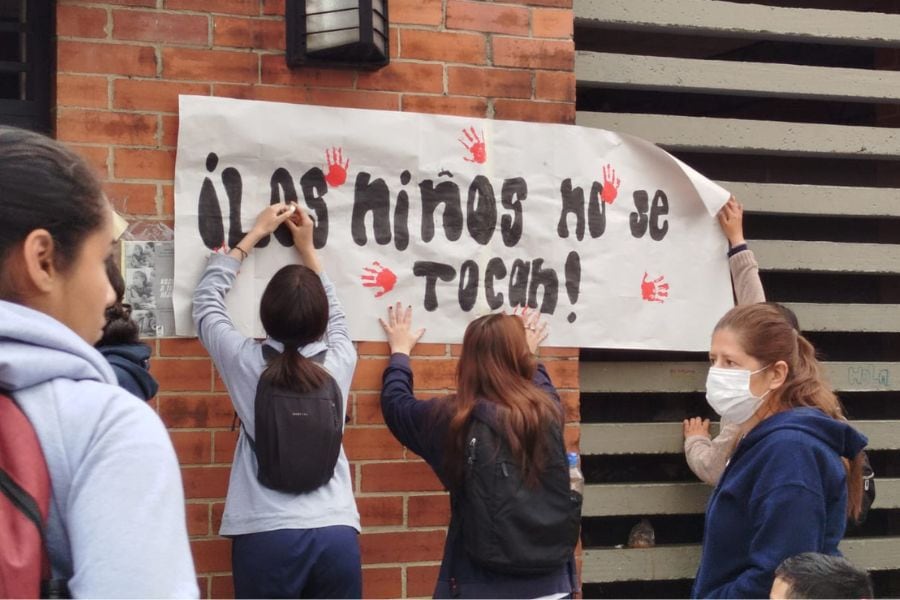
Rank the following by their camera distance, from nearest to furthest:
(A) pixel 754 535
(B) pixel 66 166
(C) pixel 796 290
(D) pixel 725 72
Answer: (B) pixel 66 166, (A) pixel 754 535, (D) pixel 725 72, (C) pixel 796 290

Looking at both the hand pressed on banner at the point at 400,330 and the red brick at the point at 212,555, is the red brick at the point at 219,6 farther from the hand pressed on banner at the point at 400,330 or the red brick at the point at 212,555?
the red brick at the point at 212,555

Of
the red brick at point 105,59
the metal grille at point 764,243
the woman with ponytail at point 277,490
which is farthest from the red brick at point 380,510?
the red brick at point 105,59

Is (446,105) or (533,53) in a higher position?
(533,53)

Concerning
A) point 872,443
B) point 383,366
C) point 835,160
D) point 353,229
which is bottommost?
point 872,443

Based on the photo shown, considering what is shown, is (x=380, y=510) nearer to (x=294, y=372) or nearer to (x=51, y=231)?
(x=294, y=372)

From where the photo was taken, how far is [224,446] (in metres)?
3.95

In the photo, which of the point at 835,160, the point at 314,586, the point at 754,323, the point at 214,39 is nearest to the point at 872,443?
the point at 835,160

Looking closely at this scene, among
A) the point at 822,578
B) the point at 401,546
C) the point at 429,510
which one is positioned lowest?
the point at 401,546

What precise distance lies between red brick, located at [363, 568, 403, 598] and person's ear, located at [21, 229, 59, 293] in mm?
2941

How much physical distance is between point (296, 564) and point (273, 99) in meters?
1.64

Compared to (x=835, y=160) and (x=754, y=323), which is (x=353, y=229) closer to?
(x=754, y=323)

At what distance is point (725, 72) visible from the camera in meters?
4.82

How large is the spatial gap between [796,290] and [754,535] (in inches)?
122

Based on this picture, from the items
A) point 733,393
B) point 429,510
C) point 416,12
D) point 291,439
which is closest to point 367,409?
point 429,510
